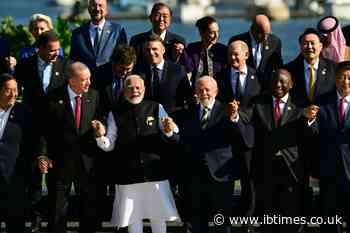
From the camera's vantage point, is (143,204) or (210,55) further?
(210,55)

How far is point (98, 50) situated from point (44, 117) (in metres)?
1.40

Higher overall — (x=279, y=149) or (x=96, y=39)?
(x=96, y=39)

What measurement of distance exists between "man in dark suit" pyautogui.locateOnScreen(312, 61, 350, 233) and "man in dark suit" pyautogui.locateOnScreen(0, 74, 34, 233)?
3.10m

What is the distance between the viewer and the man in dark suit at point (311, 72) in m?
11.5

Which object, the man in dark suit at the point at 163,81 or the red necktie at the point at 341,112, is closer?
the red necktie at the point at 341,112

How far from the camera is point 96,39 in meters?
12.4

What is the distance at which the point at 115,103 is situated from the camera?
1134cm

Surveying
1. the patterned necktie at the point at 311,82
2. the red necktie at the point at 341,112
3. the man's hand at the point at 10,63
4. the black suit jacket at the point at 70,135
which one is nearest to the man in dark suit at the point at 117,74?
the black suit jacket at the point at 70,135

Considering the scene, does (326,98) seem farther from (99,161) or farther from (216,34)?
(99,161)

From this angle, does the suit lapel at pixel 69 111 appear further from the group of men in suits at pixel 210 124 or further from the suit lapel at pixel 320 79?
the suit lapel at pixel 320 79

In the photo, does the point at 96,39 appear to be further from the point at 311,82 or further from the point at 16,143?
the point at 311,82

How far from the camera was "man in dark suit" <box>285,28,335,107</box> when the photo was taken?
→ 1152 centimetres

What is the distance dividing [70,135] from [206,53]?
2064 mm

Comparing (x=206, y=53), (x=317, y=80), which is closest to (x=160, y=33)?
(x=206, y=53)
